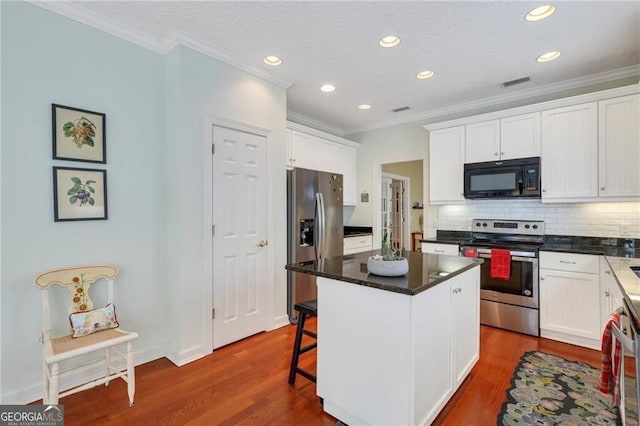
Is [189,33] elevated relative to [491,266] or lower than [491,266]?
elevated

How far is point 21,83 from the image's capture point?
2.02 meters

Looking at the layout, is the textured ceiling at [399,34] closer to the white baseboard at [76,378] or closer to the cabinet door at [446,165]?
the cabinet door at [446,165]

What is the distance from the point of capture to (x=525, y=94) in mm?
3621

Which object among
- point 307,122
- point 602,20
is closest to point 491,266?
point 602,20

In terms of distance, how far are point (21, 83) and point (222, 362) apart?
2470 mm

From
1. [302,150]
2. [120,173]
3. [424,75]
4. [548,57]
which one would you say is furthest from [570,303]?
[120,173]

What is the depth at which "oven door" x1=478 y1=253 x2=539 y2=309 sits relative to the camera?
3104 millimetres

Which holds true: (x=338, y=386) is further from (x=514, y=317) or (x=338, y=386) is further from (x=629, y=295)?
(x=514, y=317)

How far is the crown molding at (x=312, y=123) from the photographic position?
14.9 ft

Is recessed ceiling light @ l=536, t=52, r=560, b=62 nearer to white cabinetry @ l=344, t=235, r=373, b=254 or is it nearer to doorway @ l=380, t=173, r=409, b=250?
white cabinetry @ l=344, t=235, r=373, b=254

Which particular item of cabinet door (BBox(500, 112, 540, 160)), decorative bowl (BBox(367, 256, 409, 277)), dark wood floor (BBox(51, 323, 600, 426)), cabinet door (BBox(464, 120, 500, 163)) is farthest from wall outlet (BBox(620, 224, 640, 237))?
decorative bowl (BBox(367, 256, 409, 277))

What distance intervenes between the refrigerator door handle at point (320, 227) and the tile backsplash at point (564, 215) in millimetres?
1765

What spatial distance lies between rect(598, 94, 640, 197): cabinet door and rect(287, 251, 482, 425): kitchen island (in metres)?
2.10

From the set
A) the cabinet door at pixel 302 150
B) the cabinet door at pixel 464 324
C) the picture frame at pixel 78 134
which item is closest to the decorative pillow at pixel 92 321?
the picture frame at pixel 78 134
